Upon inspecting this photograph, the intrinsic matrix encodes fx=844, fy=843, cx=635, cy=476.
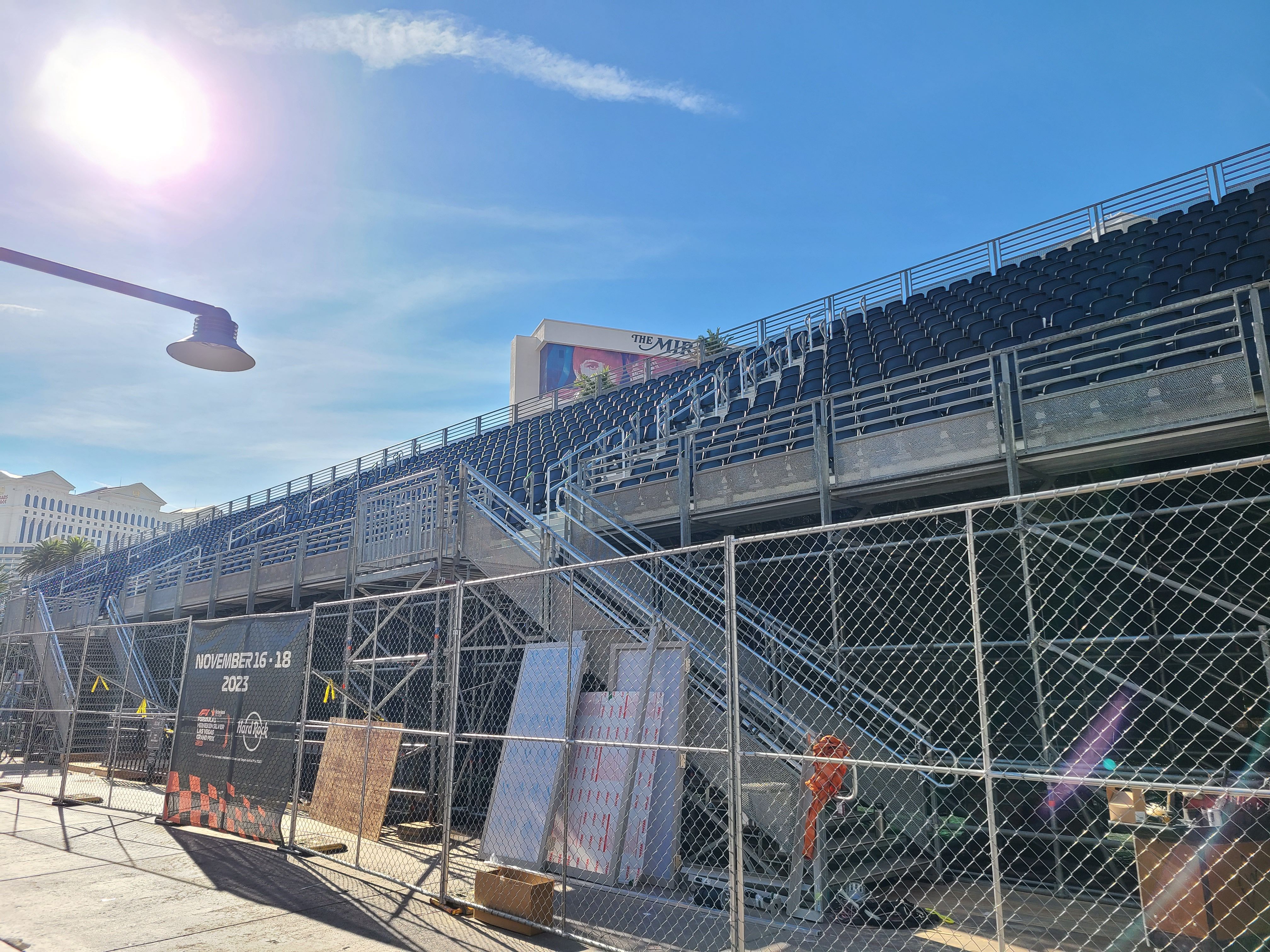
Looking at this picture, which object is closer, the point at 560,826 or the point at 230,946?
the point at 230,946

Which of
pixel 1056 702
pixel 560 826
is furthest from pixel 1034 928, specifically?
pixel 560 826

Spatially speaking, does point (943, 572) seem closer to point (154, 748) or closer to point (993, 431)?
point (993, 431)

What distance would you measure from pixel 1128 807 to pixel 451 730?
5038mm

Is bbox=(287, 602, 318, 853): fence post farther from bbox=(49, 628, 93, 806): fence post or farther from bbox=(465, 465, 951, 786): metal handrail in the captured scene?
bbox=(49, 628, 93, 806): fence post

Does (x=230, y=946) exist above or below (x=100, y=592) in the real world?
below

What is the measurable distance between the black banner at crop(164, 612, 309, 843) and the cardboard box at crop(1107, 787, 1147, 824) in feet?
24.1

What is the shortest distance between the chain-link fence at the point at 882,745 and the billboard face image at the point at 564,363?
51545 millimetres

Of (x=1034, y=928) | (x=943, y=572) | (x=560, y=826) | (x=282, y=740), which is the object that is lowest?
(x=1034, y=928)

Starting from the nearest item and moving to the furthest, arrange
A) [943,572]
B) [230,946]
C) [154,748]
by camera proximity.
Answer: [230,946] → [943,572] → [154,748]

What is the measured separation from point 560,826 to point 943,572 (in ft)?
16.4

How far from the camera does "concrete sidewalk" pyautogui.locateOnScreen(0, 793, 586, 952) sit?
231 inches

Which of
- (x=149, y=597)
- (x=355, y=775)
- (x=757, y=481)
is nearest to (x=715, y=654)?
(x=757, y=481)

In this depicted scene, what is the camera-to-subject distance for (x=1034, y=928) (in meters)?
6.21

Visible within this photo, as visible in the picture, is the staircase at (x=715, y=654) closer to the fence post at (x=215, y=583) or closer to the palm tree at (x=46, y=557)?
the fence post at (x=215, y=583)
